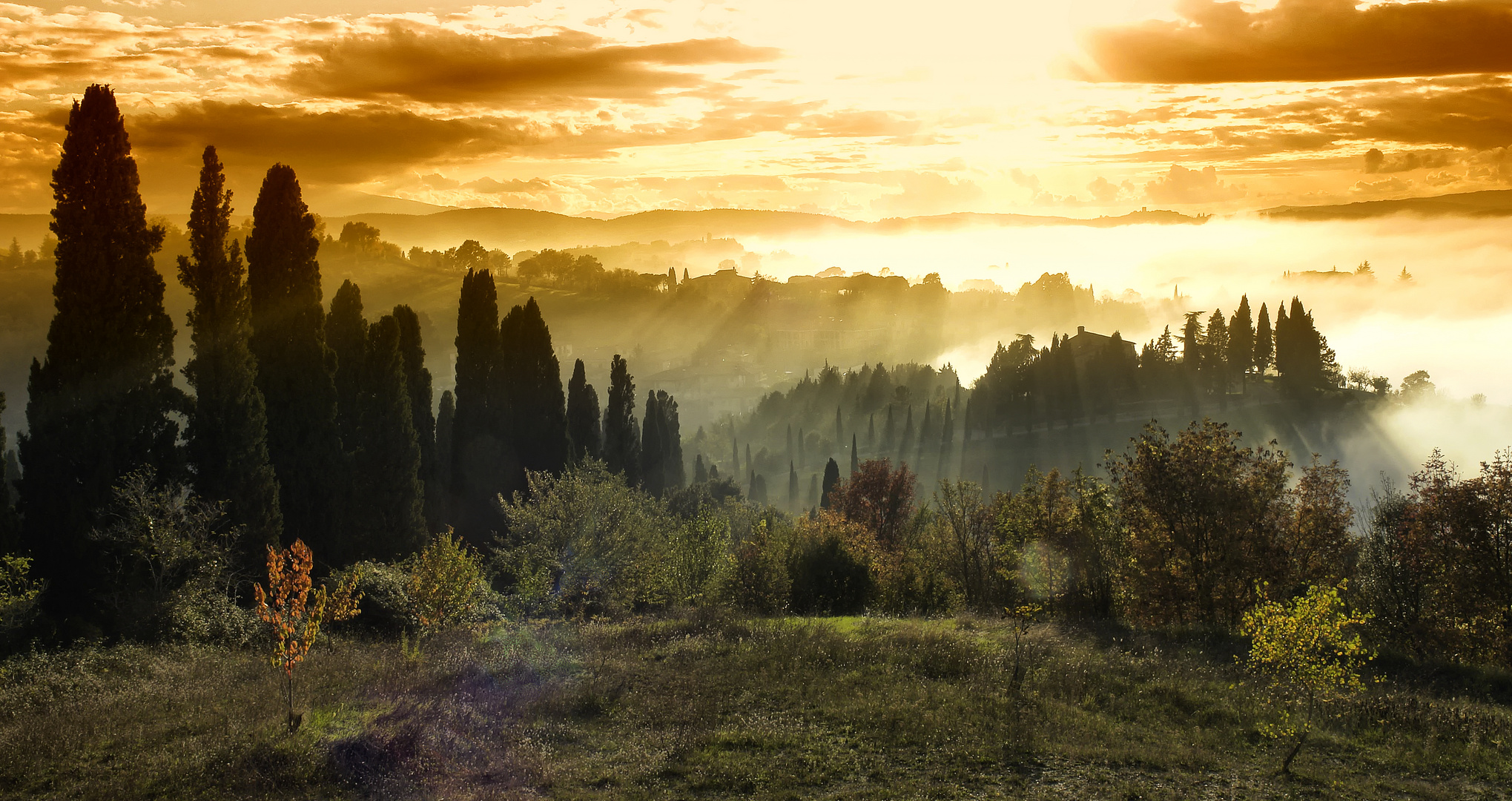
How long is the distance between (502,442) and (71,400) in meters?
30.0

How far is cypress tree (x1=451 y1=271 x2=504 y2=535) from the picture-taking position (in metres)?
56.3

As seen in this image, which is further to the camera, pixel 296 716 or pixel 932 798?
pixel 296 716

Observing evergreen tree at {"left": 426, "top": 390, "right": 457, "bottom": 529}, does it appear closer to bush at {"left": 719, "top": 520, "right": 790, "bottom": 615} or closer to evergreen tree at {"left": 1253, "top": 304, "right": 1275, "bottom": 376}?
bush at {"left": 719, "top": 520, "right": 790, "bottom": 615}

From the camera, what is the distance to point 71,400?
29.7 m

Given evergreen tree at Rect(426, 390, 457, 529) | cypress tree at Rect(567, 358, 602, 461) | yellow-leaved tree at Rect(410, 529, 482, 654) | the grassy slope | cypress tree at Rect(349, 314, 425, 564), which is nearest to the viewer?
the grassy slope

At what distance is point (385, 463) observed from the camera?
4206 centimetres

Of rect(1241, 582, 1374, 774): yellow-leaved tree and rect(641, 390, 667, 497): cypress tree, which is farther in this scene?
rect(641, 390, 667, 497): cypress tree

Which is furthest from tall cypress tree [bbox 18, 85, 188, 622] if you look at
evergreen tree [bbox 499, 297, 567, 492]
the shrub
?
evergreen tree [bbox 499, 297, 567, 492]

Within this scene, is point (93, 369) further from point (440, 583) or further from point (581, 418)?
point (581, 418)

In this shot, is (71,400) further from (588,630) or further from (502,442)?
(502,442)

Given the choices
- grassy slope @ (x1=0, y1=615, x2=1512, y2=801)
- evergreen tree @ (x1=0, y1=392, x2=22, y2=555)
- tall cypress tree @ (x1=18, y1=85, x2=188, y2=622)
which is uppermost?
tall cypress tree @ (x1=18, y1=85, x2=188, y2=622)

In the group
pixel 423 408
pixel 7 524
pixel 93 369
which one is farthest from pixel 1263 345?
pixel 7 524

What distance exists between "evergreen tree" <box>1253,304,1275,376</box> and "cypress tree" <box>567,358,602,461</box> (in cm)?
12950

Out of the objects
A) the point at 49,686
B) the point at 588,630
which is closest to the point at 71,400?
the point at 49,686
